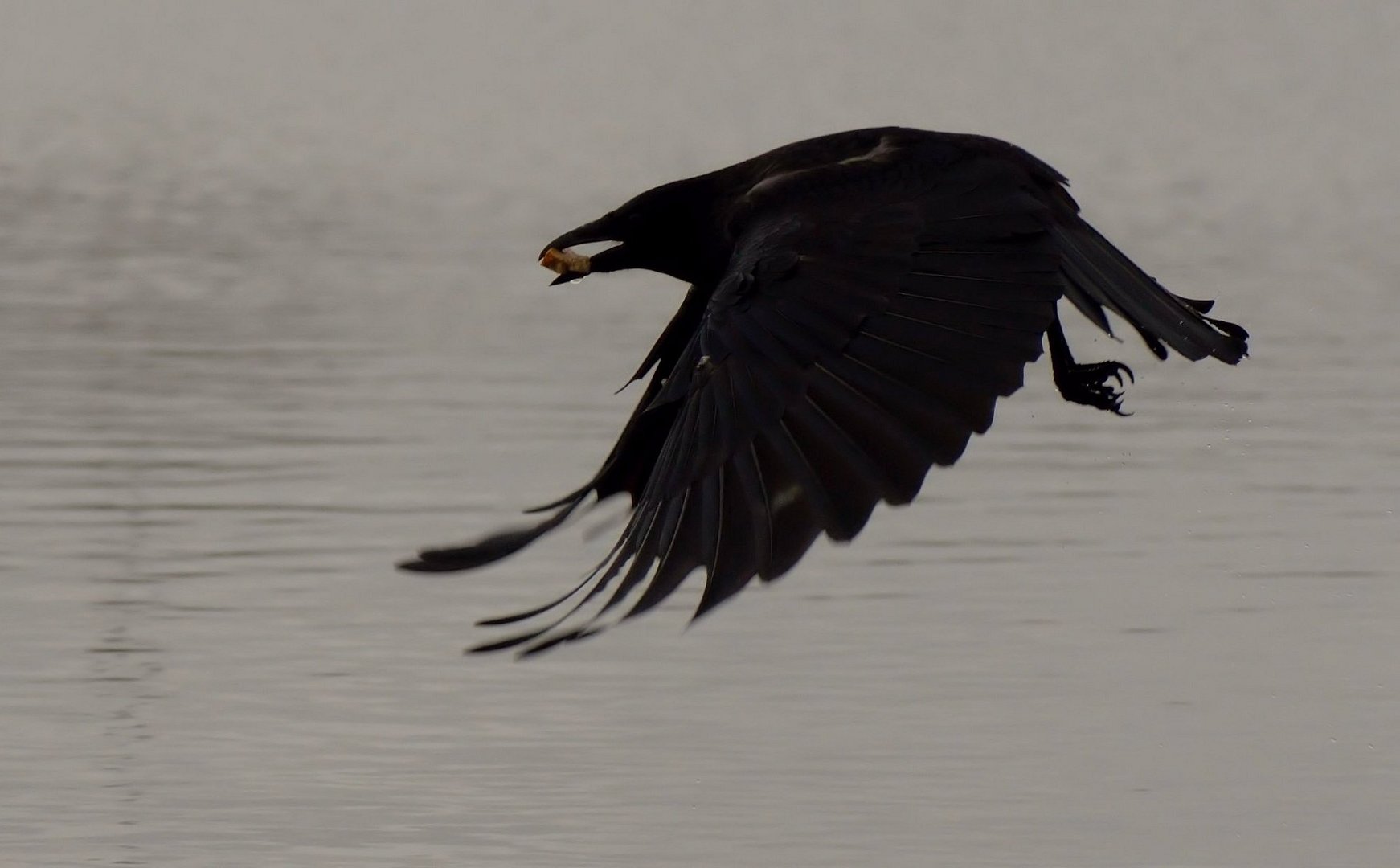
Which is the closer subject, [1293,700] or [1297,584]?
[1293,700]

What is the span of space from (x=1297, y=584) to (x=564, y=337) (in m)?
6.57

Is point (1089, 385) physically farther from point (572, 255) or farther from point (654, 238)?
point (572, 255)

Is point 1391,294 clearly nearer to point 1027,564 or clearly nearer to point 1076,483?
point 1076,483

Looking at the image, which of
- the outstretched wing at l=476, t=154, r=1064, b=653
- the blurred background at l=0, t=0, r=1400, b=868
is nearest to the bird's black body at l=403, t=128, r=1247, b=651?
the outstretched wing at l=476, t=154, r=1064, b=653

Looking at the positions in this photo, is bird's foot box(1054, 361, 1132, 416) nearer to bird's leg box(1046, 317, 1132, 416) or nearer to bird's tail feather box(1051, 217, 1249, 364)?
bird's leg box(1046, 317, 1132, 416)

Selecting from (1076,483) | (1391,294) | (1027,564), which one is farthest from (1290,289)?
(1027,564)

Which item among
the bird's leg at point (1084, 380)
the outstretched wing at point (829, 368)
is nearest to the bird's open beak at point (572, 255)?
the outstretched wing at point (829, 368)

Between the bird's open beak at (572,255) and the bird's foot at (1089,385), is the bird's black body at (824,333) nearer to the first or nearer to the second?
the bird's open beak at (572,255)

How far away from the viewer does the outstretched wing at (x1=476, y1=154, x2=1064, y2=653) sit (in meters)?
5.17

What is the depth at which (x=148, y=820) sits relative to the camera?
711 centimetres

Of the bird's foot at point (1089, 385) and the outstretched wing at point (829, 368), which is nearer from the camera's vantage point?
the outstretched wing at point (829, 368)

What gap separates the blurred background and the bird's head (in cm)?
123

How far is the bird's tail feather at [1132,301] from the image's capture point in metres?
6.57

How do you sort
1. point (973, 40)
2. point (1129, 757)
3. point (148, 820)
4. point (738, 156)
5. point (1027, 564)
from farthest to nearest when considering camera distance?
point (973, 40), point (738, 156), point (1027, 564), point (1129, 757), point (148, 820)
